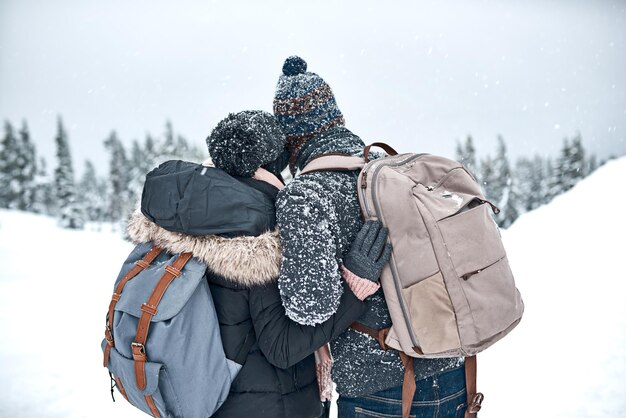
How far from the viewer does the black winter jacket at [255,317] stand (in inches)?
83.5

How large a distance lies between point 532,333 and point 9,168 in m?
52.0

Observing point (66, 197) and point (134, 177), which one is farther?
point (134, 177)

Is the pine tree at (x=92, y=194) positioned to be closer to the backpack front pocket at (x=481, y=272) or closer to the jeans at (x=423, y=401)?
the jeans at (x=423, y=401)

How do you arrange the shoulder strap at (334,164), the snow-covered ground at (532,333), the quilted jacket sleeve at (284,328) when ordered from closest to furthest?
the quilted jacket sleeve at (284,328) → the shoulder strap at (334,164) → the snow-covered ground at (532,333)

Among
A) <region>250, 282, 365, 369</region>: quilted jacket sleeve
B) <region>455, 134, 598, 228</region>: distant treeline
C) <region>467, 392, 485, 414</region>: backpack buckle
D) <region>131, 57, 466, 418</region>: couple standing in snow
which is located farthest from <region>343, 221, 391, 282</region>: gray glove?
<region>455, 134, 598, 228</region>: distant treeline

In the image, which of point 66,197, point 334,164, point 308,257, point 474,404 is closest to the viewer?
point 308,257

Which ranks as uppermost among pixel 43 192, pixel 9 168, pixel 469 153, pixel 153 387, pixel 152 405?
pixel 153 387

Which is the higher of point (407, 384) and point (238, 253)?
point (238, 253)

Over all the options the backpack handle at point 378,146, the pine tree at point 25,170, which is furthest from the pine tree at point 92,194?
the backpack handle at point 378,146

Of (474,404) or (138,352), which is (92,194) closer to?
(138,352)

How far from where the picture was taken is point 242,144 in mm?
2230

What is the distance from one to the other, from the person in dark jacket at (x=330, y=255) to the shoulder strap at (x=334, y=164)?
4 cm

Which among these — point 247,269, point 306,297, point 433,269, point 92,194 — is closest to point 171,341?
point 247,269

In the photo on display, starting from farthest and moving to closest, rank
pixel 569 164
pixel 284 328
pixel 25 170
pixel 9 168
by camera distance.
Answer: pixel 25 170
pixel 9 168
pixel 569 164
pixel 284 328
